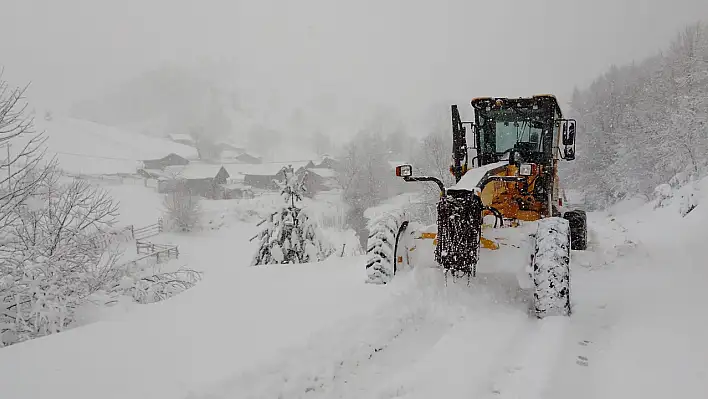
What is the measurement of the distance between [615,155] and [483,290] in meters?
33.7

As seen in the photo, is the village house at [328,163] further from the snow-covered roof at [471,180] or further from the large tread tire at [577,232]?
the snow-covered roof at [471,180]

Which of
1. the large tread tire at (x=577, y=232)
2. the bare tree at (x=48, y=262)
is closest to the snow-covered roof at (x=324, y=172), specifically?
the bare tree at (x=48, y=262)

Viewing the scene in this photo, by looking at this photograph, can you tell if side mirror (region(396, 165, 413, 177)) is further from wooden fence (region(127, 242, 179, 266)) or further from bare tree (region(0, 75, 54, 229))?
wooden fence (region(127, 242, 179, 266))

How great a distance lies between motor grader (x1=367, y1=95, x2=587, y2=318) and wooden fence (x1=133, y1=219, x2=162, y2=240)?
33.1 m

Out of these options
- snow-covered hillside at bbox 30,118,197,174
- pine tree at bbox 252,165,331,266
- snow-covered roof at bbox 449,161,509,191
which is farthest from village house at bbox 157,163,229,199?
snow-covered roof at bbox 449,161,509,191

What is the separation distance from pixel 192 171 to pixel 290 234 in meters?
47.8

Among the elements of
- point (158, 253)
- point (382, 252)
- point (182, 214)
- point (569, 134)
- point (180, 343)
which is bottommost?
point (158, 253)

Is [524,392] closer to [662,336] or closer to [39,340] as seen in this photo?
[662,336]

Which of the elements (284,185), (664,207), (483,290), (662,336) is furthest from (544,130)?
(664,207)

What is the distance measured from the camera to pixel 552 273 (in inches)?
213

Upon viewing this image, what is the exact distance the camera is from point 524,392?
3.58 meters

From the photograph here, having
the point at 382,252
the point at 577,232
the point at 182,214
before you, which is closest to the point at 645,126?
the point at 577,232

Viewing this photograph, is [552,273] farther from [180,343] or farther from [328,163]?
[328,163]

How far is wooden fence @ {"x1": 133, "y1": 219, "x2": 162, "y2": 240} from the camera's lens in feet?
120
